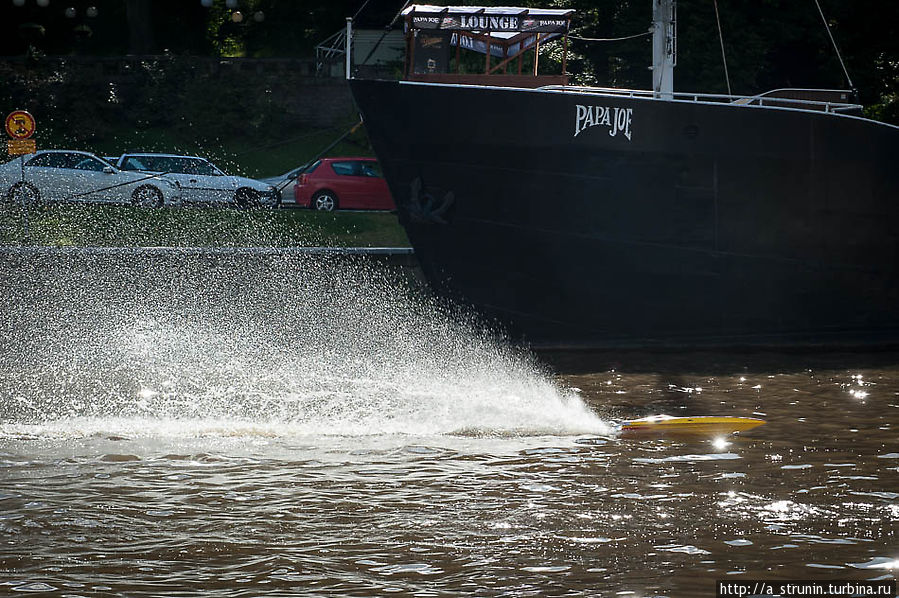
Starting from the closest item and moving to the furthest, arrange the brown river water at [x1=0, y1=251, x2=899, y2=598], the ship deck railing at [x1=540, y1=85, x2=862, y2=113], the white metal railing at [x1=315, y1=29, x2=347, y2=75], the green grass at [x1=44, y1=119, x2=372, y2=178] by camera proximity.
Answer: the brown river water at [x1=0, y1=251, x2=899, y2=598], the ship deck railing at [x1=540, y1=85, x2=862, y2=113], the green grass at [x1=44, y1=119, x2=372, y2=178], the white metal railing at [x1=315, y1=29, x2=347, y2=75]

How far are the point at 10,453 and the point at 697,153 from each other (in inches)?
409

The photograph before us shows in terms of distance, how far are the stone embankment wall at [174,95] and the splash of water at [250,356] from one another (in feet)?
68.9

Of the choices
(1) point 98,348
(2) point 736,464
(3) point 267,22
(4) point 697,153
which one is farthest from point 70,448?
(3) point 267,22

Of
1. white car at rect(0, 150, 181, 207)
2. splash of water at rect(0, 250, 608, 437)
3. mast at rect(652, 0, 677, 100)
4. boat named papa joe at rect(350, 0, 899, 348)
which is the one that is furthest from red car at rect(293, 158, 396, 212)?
mast at rect(652, 0, 677, 100)

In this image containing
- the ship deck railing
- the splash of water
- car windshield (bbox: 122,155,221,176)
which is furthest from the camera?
car windshield (bbox: 122,155,221,176)

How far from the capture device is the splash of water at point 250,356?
11.6m

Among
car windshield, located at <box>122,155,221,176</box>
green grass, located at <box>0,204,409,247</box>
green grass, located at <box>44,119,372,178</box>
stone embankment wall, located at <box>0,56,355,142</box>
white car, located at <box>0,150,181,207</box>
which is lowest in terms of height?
green grass, located at <box>0,204,409,247</box>

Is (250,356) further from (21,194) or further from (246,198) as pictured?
Answer: (21,194)

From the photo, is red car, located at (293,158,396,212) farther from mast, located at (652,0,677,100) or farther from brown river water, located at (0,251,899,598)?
mast, located at (652,0,677,100)

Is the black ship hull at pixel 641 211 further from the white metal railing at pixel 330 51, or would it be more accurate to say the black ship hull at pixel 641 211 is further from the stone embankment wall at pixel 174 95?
the white metal railing at pixel 330 51

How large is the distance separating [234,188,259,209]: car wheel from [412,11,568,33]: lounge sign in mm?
10711

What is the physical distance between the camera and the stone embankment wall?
40125 millimetres

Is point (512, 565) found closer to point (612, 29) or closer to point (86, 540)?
point (86, 540)

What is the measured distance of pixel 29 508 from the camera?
8.29 metres
